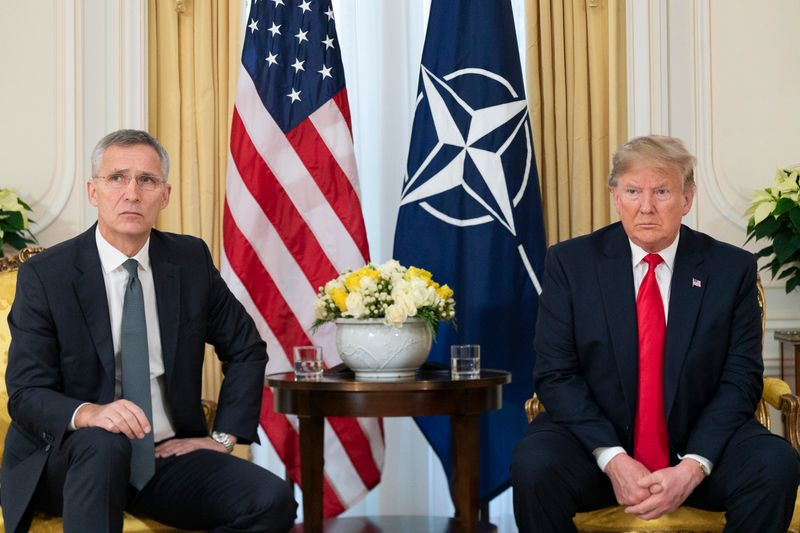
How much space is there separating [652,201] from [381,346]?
1011mm

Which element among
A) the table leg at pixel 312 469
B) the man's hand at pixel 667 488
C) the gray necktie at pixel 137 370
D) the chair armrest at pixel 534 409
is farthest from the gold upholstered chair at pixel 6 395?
the man's hand at pixel 667 488

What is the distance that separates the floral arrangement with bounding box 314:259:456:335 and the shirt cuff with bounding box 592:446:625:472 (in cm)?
78

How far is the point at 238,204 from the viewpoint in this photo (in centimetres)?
422

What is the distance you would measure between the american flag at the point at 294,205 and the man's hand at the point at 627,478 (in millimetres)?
1579

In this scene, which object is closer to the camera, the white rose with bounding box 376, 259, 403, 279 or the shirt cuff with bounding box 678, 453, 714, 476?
the shirt cuff with bounding box 678, 453, 714, 476

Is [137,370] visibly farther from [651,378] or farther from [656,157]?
[656,157]

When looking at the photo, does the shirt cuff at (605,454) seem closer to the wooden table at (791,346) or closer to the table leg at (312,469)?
the table leg at (312,469)

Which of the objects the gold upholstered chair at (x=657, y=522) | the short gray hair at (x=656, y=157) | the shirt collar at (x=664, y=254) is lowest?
the gold upholstered chair at (x=657, y=522)

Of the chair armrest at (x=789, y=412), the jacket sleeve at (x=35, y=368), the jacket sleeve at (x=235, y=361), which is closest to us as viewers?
the jacket sleeve at (x=35, y=368)

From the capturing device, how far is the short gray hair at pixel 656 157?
310 cm

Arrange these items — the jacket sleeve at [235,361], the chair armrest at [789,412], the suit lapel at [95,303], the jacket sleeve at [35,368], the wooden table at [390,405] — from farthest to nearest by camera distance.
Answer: the wooden table at [390,405] → the chair armrest at [789,412] → the jacket sleeve at [235,361] → the suit lapel at [95,303] → the jacket sleeve at [35,368]

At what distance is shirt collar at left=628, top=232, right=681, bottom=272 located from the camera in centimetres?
319

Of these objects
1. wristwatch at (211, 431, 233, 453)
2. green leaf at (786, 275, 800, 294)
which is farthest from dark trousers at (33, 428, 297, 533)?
green leaf at (786, 275, 800, 294)

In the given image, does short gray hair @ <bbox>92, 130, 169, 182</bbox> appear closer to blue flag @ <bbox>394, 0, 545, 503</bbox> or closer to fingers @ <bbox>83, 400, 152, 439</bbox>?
fingers @ <bbox>83, 400, 152, 439</bbox>
